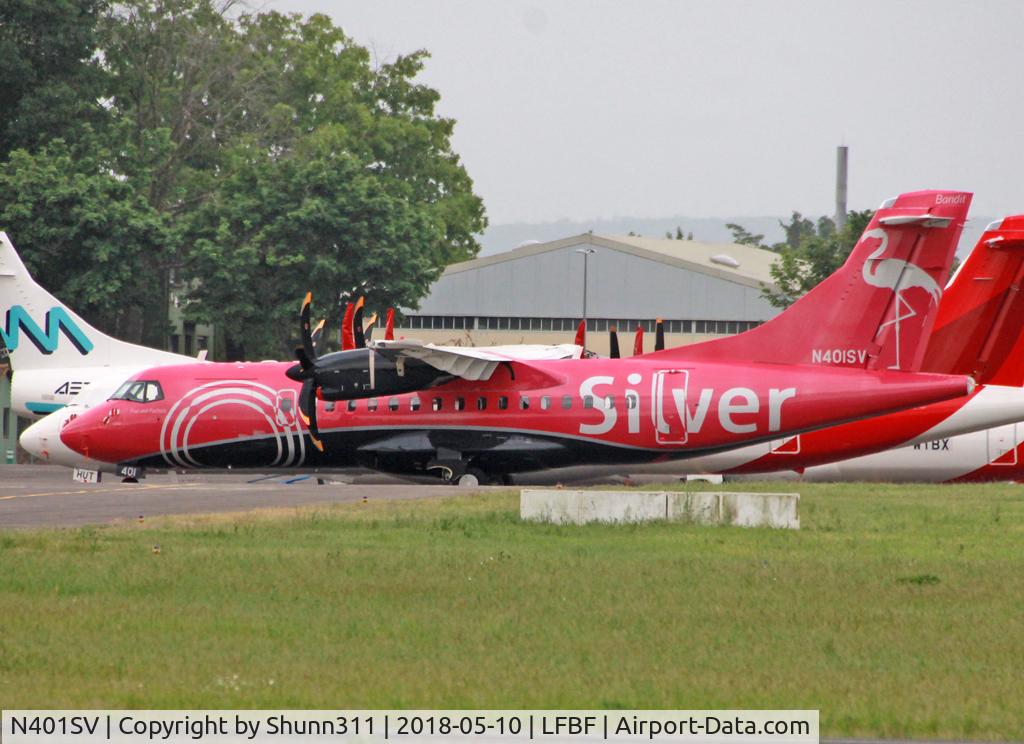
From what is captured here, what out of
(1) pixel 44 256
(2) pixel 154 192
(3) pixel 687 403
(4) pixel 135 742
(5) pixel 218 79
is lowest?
(4) pixel 135 742

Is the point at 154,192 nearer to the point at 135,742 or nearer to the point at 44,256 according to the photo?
the point at 44,256

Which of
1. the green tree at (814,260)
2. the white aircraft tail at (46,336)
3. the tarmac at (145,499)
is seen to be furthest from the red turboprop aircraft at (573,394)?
the green tree at (814,260)

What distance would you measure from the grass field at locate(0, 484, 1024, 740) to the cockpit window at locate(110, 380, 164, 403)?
1409cm

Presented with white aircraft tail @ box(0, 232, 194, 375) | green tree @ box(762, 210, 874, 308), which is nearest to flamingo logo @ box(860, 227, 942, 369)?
white aircraft tail @ box(0, 232, 194, 375)

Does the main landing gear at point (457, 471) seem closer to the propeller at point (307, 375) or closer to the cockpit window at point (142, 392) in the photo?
the propeller at point (307, 375)

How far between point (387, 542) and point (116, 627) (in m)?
7.05

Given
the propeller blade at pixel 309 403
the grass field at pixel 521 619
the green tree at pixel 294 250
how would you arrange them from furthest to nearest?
the green tree at pixel 294 250 → the propeller blade at pixel 309 403 → the grass field at pixel 521 619

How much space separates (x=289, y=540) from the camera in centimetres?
2070

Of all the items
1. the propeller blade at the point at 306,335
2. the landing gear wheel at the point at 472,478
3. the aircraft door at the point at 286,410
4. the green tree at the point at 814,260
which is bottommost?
the landing gear wheel at the point at 472,478

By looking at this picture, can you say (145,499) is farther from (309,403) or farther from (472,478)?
(472,478)

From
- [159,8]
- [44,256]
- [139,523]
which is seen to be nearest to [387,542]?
[139,523]

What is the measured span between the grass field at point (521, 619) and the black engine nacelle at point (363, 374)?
9.79 meters

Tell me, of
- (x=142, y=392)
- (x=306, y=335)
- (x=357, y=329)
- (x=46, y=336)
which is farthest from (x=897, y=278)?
(x=46, y=336)

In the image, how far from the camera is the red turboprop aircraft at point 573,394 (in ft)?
107
